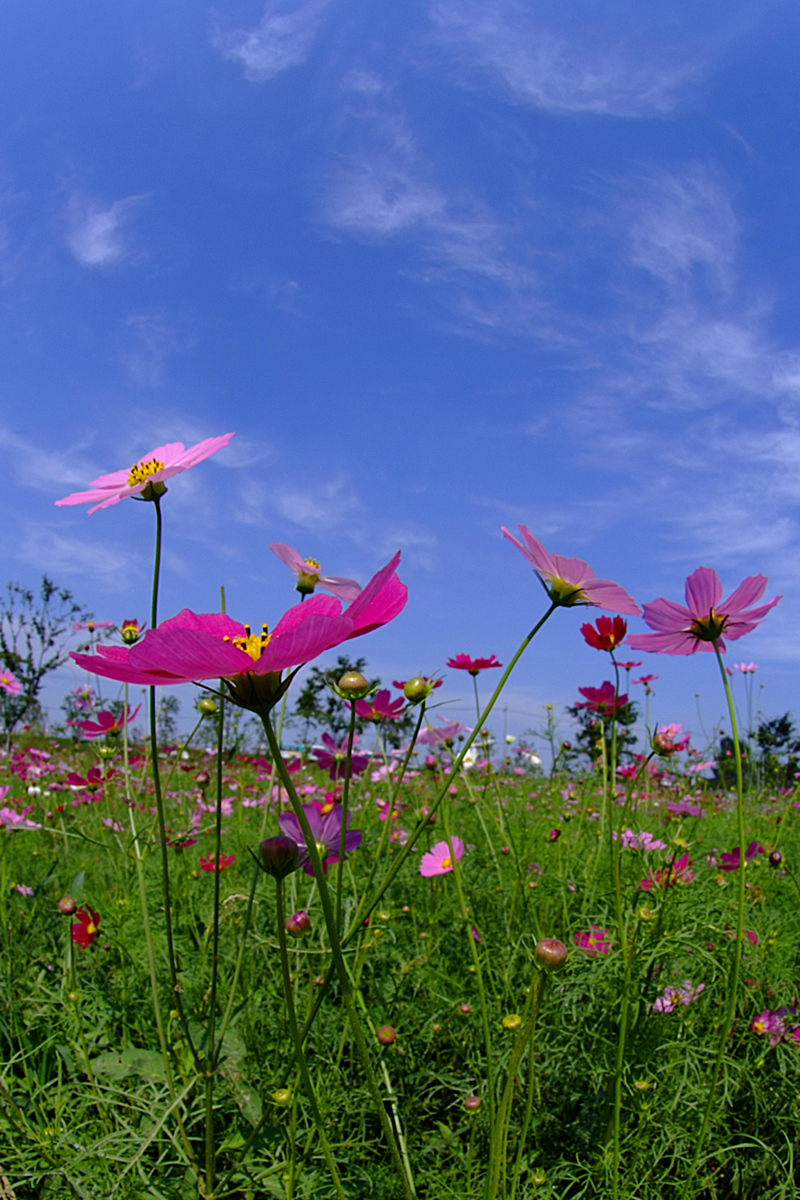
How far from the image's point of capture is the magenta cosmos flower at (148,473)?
28.5 inches

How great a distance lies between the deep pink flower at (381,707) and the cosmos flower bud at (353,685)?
440 mm

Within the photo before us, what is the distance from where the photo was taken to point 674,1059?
1.05 meters

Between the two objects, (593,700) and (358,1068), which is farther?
(593,700)

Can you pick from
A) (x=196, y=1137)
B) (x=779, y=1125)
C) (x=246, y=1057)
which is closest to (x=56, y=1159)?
(x=196, y=1137)

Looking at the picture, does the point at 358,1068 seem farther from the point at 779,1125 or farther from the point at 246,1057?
the point at 779,1125

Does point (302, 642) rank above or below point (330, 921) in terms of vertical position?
above

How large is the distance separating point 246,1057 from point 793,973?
1090 millimetres

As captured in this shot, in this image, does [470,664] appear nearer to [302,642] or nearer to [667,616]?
[667,616]

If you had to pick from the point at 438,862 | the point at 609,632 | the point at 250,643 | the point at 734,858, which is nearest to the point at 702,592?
the point at 609,632

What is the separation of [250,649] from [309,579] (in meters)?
0.42

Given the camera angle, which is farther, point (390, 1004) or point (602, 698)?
point (602, 698)

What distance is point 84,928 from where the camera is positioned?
45.1 inches

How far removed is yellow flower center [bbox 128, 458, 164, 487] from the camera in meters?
0.76

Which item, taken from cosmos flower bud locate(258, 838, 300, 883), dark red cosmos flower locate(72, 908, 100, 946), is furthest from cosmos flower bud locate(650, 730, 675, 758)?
dark red cosmos flower locate(72, 908, 100, 946)
